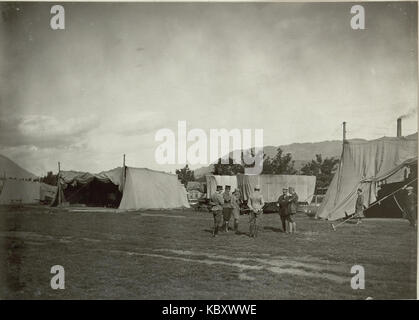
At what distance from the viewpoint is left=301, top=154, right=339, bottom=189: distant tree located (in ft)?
22.3

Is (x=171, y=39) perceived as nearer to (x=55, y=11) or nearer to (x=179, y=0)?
(x=179, y=0)

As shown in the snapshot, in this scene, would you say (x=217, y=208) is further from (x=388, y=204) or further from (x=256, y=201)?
(x=388, y=204)

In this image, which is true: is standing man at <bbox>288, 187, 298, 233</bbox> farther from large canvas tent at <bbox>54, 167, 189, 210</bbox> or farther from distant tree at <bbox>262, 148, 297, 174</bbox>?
large canvas tent at <bbox>54, 167, 189, 210</bbox>

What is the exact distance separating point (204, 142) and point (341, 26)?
2728 mm

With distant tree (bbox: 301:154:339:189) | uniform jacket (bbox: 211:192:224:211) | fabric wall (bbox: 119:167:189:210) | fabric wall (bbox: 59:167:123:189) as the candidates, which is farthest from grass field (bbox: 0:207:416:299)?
fabric wall (bbox: 119:167:189:210)

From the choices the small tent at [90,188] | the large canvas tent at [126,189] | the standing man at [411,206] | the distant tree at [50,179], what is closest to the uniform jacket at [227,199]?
the large canvas tent at [126,189]

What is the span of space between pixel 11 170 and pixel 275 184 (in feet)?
14.2

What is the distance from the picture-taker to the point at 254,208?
6531 millimetres

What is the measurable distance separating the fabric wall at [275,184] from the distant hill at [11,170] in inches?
135

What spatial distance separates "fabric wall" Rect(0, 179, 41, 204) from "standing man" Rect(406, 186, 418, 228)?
596cm

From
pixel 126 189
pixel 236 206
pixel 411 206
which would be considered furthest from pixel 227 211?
pixel 126 189

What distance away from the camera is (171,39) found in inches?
240

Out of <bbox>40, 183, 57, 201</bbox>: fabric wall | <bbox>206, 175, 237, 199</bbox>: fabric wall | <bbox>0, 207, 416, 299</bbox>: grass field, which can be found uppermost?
<bbox>206, 175, 237, 199</bbox>: fabric wall
